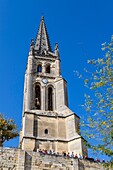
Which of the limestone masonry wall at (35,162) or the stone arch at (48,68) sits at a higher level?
the stone arch at (48,68)

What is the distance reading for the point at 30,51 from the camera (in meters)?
43.5

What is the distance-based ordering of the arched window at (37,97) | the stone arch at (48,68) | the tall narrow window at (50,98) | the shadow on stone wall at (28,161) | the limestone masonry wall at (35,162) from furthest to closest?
1. the stone arch at (48,68)
2. the tall narrow window at (50,98)
3. the arched window at (37,97)
4. the shadow on stone wall at (28,161)
5. the limestone masonry wall at (35,162)

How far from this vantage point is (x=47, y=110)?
37.0m

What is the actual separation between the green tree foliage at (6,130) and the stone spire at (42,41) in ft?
58.3

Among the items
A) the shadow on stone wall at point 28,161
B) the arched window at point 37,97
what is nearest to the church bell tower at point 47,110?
the arched window at point 37,97

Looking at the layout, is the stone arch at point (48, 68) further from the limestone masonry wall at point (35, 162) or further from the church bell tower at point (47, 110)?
the limestone masonry wall at point (35, 162)

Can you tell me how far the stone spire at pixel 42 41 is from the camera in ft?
151

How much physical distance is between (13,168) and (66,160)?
188 inches

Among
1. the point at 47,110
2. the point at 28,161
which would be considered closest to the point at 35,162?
the point at 28,161

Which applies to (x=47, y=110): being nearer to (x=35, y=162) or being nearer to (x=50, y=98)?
(x=50, y=98)

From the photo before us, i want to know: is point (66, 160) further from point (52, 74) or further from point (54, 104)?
point (52, 74)

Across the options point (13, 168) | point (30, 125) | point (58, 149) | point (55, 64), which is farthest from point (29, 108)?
point (13, 168)

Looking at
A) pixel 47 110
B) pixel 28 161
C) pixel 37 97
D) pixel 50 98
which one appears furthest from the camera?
pixel 50 98

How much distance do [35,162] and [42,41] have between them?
92.6 ft
